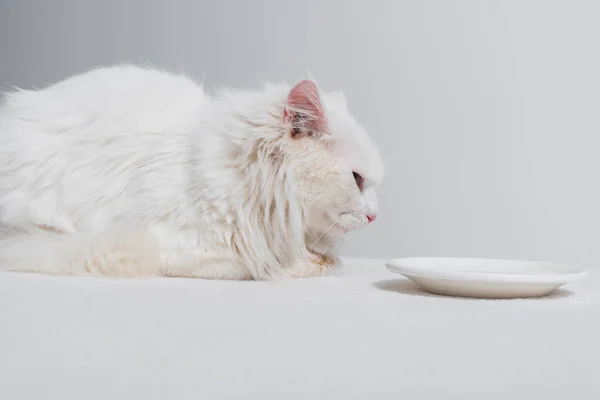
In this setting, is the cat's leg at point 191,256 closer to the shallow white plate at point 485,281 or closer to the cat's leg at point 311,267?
the cat's leg at point 311,267

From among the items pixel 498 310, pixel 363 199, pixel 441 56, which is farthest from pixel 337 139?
pixel 441 56

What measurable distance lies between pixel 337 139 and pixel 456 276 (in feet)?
1.53

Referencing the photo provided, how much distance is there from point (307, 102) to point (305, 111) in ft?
0.07

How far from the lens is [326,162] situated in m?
1.44

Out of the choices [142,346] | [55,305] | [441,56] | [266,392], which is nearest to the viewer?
[266,392]

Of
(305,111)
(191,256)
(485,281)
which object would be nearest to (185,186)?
(191,256)

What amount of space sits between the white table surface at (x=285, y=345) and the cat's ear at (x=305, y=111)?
409 millimetres

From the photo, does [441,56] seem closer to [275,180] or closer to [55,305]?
[275,180]

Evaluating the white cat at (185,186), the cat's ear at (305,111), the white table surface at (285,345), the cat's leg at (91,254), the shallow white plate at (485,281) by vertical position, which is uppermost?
the cat's ear at (305,111)

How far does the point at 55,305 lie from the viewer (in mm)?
1014

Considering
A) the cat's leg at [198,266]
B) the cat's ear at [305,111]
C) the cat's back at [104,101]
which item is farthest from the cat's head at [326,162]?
the cat's back at [104,101]

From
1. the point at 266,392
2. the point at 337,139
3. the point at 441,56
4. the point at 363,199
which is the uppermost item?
the point at 441,56

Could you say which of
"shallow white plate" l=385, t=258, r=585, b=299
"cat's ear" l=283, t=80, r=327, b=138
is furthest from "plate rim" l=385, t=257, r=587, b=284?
"cat's ear" l=283, t=80, r=327, b=138

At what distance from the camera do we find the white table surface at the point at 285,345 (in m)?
0.65
